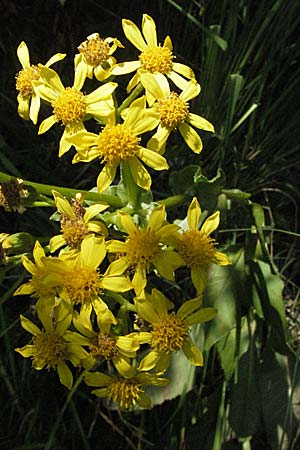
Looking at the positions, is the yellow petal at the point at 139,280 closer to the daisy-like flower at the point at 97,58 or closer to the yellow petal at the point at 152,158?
the yellow petal at the point at 152,158

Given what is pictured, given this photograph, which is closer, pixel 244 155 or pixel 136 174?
pixel 136 174

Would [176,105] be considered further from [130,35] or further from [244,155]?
[244,155]

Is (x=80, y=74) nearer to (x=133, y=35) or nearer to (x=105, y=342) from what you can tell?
(x=133, y=35)

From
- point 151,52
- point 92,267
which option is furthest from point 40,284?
point 151,52

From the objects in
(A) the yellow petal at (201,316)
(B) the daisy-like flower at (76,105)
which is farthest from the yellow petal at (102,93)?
(A) the yellow petal at (201,316)

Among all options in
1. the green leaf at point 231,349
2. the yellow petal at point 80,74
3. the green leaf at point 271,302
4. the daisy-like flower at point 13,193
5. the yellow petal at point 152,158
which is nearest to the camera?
the daisy-like flower at point 13,193

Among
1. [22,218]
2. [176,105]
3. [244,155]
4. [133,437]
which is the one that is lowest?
[133,437]
